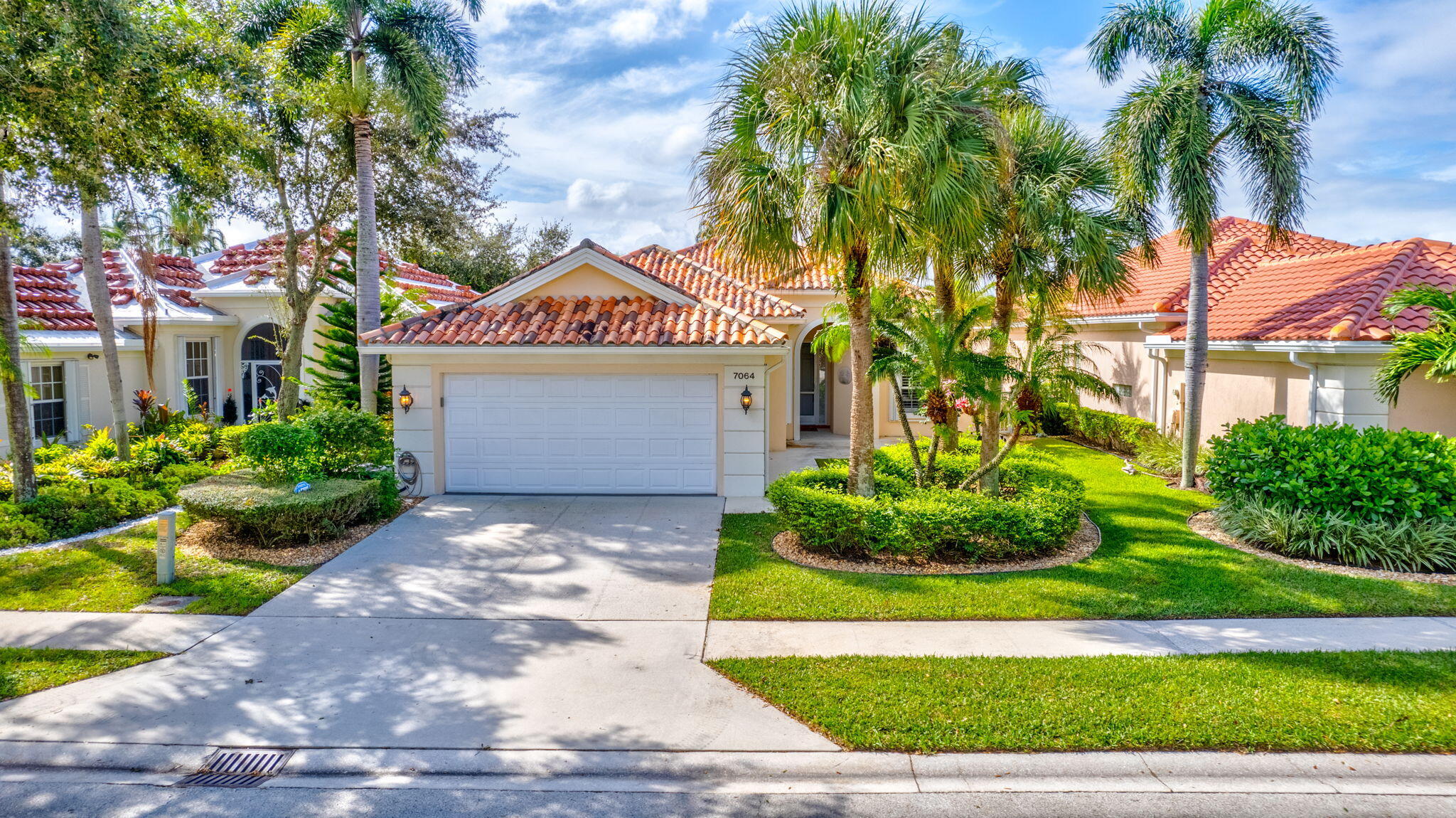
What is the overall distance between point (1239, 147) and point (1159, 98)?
61.8 inches

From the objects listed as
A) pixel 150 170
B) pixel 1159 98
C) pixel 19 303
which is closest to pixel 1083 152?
pixel 1159 98

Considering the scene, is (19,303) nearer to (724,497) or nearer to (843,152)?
(724,497)

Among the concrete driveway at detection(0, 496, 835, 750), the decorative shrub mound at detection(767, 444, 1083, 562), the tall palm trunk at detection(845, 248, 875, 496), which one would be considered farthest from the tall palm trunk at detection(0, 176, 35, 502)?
the tall palm trunk at detection(845, 248, 875, 496)

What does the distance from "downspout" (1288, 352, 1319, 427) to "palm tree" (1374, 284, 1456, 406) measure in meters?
1.17

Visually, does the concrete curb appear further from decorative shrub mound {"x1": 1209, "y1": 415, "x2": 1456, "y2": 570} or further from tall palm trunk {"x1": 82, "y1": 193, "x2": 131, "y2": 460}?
tall palm trunk {"x1": 82, "y1": 193, "x2": 131, "y2": 460}

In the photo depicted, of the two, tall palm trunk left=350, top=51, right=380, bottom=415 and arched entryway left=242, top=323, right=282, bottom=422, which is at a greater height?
tall palm trunk left=350, top=51, right=380, bottom=415

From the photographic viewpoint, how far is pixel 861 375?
33.3 feet

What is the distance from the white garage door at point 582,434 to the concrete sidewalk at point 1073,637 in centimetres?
550

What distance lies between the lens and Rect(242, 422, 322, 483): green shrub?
10695 mm

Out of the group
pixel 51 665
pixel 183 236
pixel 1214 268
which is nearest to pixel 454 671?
pixel 51 665

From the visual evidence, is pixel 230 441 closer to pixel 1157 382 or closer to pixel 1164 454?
pixel 1164 454

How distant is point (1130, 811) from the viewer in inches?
186

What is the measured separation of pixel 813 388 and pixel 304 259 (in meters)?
13.1

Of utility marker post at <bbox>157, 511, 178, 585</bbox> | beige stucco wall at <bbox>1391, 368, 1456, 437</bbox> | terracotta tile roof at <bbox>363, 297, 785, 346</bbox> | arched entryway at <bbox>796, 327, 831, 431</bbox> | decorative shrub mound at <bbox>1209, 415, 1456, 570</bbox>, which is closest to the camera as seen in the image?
utility marker post at <bbox>157, 511, 178, 585</bbox>
